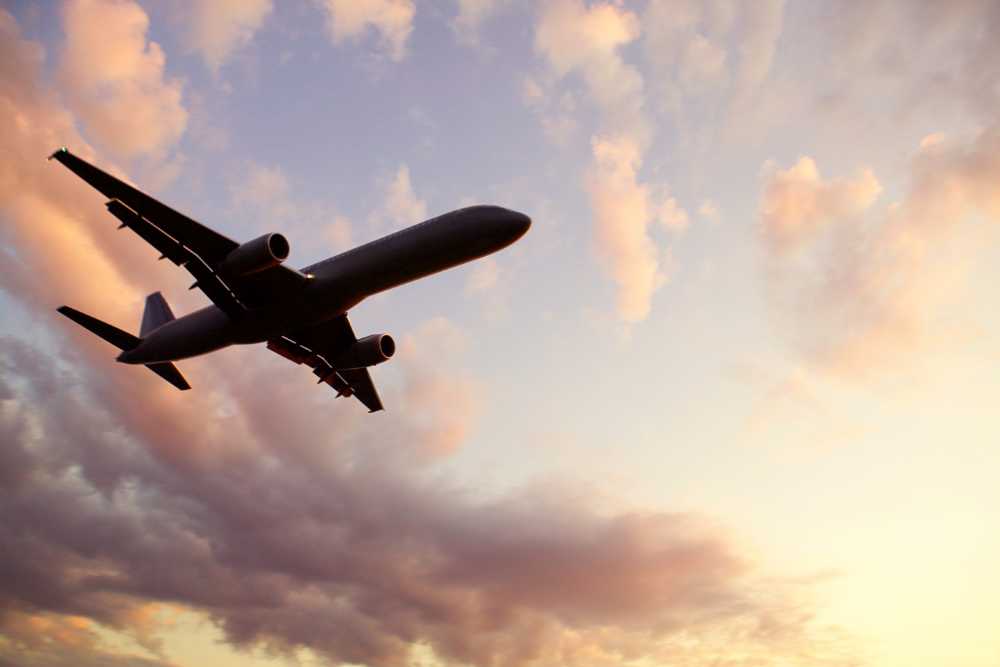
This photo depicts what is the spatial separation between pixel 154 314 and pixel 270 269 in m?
19.8

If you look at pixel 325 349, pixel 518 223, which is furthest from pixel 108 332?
pixel 518 223

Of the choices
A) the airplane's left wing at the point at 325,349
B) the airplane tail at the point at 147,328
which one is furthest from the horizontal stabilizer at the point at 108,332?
the airplane's left wing at the point at 325,349

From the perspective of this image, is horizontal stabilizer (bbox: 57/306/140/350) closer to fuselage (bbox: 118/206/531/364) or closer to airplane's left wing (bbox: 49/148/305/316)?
fuselage (bbox: 118/206/531/364)

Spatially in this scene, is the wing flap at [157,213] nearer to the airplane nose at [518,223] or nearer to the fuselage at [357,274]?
the fuselage at [357,274]

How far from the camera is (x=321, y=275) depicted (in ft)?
119

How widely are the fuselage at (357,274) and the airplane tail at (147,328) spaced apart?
3.85 m

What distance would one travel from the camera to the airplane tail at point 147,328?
139ft

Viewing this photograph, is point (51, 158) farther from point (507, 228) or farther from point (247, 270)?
point (507, 228)

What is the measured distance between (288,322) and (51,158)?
13.5 meters

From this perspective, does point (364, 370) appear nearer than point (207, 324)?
No

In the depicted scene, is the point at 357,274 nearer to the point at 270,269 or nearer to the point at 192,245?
the point at 270,269

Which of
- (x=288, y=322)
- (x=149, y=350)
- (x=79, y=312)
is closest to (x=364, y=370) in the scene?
(x=288, y=322)

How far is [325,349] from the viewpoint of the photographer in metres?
43.9

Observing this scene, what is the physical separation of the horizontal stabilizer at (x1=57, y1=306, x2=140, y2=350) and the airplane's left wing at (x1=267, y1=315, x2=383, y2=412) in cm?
944
